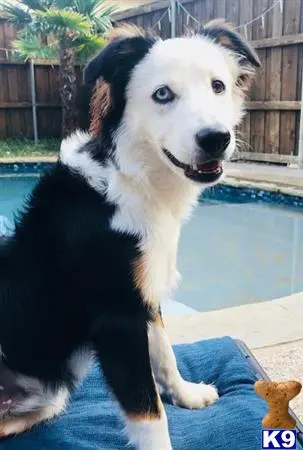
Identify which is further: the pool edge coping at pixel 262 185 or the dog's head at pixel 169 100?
the pool edge coping at pixel 262 185

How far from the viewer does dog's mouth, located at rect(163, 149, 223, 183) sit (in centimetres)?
171

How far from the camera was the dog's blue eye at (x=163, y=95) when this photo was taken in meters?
1.72

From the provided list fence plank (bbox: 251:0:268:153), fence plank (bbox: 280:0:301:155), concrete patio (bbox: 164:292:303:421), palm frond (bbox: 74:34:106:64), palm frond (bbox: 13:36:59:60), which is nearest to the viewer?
concrete patio (bbox: 164:292:303:421)

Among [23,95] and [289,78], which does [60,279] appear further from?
[23,95]

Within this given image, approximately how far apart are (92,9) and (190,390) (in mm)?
10063

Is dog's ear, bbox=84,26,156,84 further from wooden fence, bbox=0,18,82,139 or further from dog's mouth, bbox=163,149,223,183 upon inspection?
wooden fence, bbox=0,18,82,139

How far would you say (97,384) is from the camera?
225 centimetres

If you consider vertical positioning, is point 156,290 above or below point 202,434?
above

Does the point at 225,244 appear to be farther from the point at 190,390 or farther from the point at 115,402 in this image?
the point at 115,402

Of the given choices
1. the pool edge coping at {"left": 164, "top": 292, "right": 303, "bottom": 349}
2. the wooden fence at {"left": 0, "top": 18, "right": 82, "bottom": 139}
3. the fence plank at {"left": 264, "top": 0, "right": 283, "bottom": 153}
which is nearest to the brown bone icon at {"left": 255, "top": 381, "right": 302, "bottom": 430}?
the pool edge coping at {"left": 164, "top": 292, "right": 303, "bottom": 349}

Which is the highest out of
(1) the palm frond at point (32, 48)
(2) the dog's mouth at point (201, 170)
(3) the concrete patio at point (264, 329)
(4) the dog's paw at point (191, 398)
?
(1) the palm frond at point (32, 48)

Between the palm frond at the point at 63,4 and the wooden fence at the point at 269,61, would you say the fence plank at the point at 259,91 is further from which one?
the palm frond at the point at 63,4

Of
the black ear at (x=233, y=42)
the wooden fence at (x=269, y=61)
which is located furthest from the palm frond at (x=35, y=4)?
the black ear at (x=233, y=42)

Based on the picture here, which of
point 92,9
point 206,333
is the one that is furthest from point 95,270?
point 92,9
